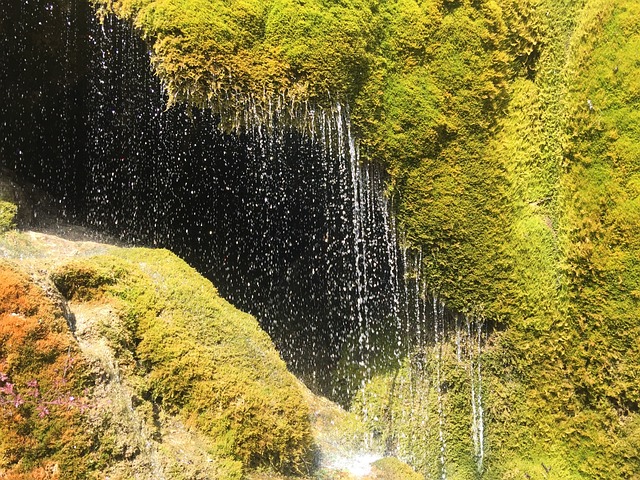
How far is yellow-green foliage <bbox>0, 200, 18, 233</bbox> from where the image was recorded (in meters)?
4.80

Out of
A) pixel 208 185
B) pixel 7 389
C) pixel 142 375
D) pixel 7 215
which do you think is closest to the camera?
pixel 7 389

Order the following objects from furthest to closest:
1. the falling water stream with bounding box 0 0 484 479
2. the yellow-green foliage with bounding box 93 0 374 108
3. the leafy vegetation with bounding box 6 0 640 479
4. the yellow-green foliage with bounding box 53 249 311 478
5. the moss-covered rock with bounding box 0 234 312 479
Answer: the falling water stream with bounding box 0 0 484 479, the leafy vegetation with bounding box 6 0 640 479, the yellow-green foliage with bounding box 93 0 374 108, the yellow-green foliage with bounding box 53 249 311 478, the moss-covered rock with bounding box 0 234 312 479

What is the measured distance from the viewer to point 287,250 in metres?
7.02

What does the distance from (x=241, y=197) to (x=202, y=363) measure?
3.06 metres

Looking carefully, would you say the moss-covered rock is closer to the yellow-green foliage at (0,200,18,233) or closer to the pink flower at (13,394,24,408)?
the pink flower at (13,394,24,408)

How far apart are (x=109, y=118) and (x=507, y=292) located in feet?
15.1

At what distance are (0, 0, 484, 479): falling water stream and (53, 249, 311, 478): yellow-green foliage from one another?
185 centimetres

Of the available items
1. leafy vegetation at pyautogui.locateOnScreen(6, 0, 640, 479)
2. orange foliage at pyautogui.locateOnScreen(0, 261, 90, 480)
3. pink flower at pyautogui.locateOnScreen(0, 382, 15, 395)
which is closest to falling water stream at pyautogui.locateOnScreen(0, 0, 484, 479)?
leafy vegetation at pyautogui.locateOnScreen(6, 0, 640, 479)

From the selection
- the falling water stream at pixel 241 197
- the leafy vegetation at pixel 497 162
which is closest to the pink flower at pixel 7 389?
the leafy vegetation at pixel 497 162

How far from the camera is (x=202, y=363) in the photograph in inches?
163

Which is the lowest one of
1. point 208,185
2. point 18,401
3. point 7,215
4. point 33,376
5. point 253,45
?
point 18,401

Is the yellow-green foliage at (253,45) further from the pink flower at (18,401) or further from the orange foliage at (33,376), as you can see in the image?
the pink flower at (18,401)

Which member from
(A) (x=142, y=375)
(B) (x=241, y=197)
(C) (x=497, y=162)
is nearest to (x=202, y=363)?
(A) (x=142, y=375)

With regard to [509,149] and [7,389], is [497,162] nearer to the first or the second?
[509,149]
